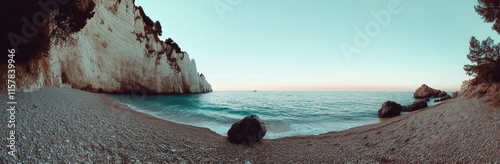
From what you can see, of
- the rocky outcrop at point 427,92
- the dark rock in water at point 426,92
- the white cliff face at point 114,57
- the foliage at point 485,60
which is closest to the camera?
the foliage at point 485,60

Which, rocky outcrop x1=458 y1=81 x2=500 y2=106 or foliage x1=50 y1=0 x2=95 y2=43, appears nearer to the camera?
foliage x1=50 y1=0 x2=95 y2=43

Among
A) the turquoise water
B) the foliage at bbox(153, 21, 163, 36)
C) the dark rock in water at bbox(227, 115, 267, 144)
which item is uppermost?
the foliage at bbox(153, 21, 163, 36)

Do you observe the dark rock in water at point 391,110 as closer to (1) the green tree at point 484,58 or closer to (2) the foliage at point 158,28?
(1) the green tree at point 484,58

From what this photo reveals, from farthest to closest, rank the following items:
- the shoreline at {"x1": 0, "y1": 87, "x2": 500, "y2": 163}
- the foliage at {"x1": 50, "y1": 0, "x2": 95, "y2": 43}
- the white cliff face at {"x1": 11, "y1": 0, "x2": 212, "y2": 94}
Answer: the white cliff face at {"x1": 11, "y1": 0, "x2": 212, "y2": 94}, the foliage at {"x1": 50, "y1": 0, "x2": 95, "y2": 43}, the shoreline at {"x1": 0, "y1": 87, "x2": 500, "y2": 163}

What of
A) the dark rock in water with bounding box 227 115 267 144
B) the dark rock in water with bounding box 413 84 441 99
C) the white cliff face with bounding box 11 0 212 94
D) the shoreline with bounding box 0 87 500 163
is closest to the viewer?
the shoreline with bounding box 0 87 500 163

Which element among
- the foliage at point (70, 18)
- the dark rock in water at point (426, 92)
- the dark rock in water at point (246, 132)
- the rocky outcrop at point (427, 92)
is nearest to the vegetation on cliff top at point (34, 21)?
the foliage at point (70, 18)

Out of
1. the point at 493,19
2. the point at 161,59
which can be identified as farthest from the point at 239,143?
the point at 161,59

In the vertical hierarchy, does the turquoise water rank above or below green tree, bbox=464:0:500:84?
below

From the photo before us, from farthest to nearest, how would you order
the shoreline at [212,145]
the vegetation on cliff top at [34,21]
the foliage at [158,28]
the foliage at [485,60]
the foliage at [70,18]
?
the foliage at [158,28] → the foliage at [485,60] → the foliage at [70,18] → the vegetation on cliff top at [34,21] → the shoreline at [212,145]

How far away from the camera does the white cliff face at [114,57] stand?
22062 mm

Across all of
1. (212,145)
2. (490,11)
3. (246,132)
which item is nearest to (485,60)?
(490,11)

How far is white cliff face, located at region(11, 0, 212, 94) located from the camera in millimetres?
22062

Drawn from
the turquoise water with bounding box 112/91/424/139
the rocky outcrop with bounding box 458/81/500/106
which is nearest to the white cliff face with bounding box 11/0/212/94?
the turquoise water with bounding box 112/91/424/139

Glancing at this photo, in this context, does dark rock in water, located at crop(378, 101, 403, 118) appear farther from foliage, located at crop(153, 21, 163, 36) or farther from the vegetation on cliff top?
foliage, located at crop(153, 21, 163, 36)
